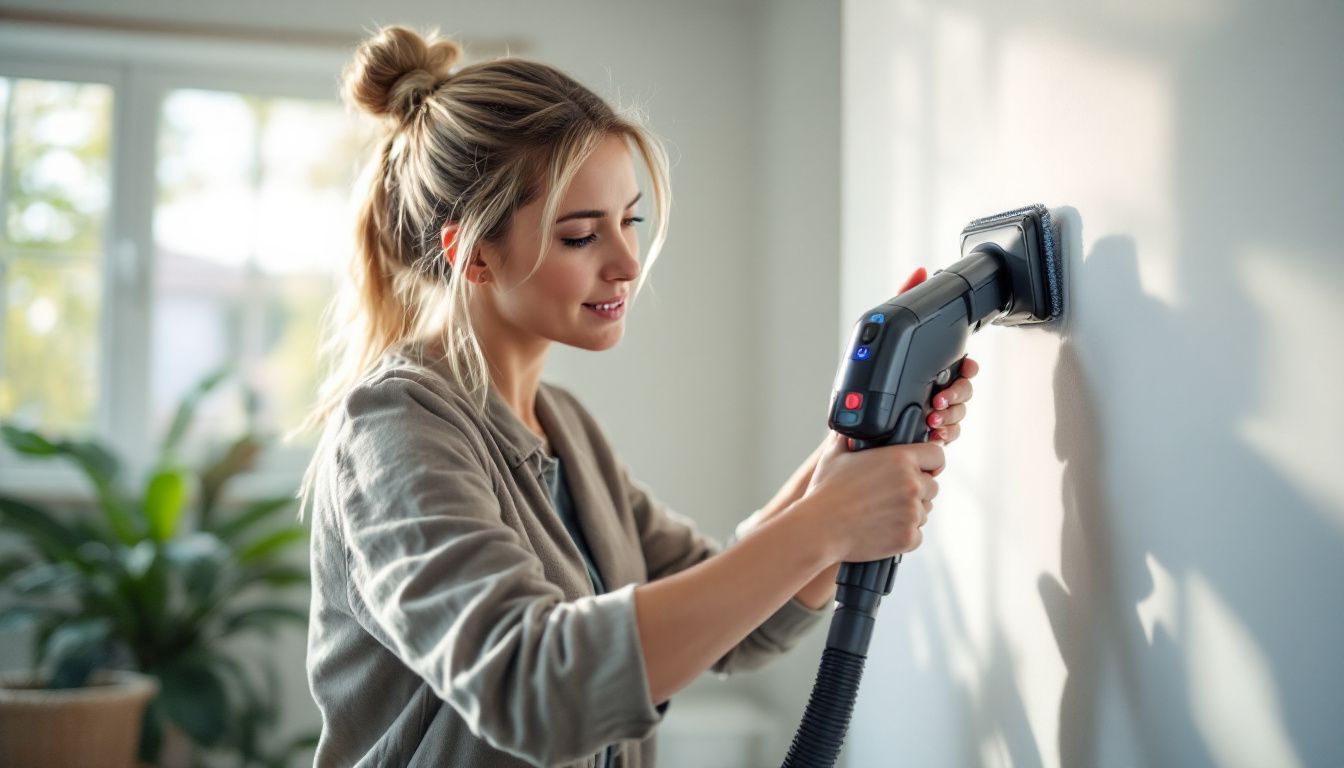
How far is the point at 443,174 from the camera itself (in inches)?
39.8

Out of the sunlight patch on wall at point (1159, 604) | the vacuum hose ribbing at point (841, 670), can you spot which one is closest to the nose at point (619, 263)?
the vacuum hose ribbing at point (841, 670)

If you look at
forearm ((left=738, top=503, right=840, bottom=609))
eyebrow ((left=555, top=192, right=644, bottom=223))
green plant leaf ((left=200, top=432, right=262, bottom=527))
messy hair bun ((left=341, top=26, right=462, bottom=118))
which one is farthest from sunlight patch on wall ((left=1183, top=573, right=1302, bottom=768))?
green plant leaf ((left=200, top=432, right=262, bottom=527))

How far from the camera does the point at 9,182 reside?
2.80m

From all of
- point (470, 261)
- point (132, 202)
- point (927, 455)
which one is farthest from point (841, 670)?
point (132, 202)

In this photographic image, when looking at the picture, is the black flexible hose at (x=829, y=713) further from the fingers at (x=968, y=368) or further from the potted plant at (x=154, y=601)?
the potted plant at (x=154, y=601)

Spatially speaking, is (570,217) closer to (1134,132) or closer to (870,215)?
(870,215)

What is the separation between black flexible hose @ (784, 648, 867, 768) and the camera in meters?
0.74

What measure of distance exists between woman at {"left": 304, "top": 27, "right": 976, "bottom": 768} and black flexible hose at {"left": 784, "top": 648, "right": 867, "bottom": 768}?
7cm

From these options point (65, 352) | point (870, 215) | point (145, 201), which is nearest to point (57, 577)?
point (65, 352)

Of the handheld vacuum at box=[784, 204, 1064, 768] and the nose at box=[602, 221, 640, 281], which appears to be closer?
the handheld vacuum at box=[784, 204, 1064, 768]

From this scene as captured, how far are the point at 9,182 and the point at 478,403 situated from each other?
2491 mm

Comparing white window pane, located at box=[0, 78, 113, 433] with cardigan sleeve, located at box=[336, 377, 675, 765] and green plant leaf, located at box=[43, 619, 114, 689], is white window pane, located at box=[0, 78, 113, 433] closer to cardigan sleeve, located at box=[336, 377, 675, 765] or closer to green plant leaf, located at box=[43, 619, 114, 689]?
green plant leaf, located at box=[43, 619, 114, 689]

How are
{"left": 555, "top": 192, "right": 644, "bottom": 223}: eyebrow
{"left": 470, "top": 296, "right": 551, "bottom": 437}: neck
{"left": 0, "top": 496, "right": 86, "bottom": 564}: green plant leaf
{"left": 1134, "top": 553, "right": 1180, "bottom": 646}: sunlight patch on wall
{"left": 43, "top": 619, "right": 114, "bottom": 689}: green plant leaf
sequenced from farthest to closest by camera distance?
{"left": 0, "top": 496, "right": 86, "bottom": 564}: green plant leaf, {"left": 43, "top": 619, "right": 114, "bottom": 689}: green plant leaf, {"left": 470, "top": 296, "right": 551, "bottom": 437}: neck, {"left": 555, "top": 192, "right": 644, "bottom": 223}: eyebrow, {"left": 1134, "top": 553, "right": 1180, "bottom": 646}: sunlight patch on wall

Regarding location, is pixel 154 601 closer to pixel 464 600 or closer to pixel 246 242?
pixel 246 242
